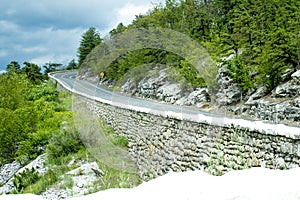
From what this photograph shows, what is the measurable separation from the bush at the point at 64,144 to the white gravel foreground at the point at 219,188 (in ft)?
37.9

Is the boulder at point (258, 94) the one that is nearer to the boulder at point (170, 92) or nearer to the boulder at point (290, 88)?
the boulder at point (290, 88)

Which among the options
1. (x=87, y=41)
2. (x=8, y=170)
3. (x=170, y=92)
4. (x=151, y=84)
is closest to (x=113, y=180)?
(x=8, y=170)

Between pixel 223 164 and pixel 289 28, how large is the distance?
18.0m

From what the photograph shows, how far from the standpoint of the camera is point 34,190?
1119 cm

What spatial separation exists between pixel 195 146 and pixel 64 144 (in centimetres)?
744

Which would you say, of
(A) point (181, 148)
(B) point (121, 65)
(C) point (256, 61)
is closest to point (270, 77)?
(C) point (256, 61)

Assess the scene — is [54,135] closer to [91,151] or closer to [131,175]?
[91,151]

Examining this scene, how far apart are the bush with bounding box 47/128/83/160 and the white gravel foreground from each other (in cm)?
1155

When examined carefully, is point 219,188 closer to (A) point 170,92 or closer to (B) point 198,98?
(B) point 198,98

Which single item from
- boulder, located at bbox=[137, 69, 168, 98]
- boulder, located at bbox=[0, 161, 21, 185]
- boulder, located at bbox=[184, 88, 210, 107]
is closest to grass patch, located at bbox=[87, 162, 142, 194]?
boulder, located at bbox=[0, 161, 21, 185]

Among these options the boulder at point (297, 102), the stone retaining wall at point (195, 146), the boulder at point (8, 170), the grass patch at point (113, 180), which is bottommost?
the boulder at point (8, 170)

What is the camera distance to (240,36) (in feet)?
87.8

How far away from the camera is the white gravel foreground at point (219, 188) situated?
2.58 m

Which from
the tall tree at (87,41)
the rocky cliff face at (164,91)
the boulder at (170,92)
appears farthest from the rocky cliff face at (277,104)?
the tall tree at (87,41)
